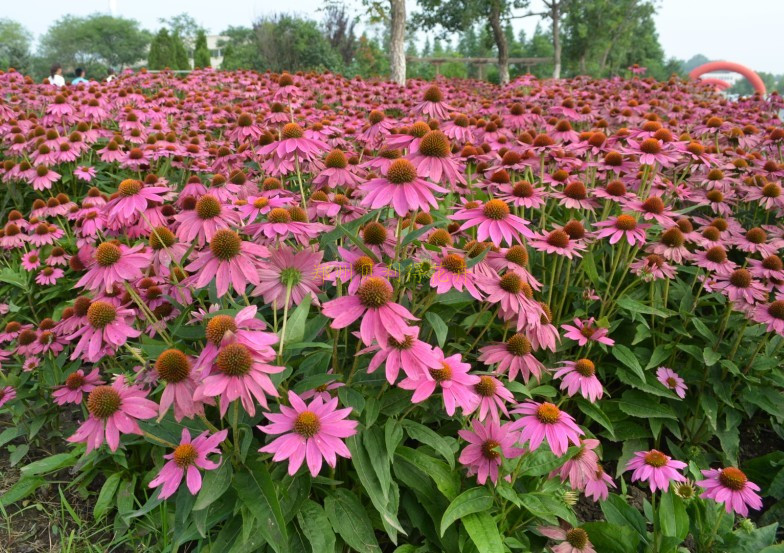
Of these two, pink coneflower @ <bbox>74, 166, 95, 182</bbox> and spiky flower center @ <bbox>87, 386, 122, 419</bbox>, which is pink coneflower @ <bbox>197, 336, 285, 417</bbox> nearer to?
spiky flower center @ <bbox>87, 386, 122, 419</bbox>

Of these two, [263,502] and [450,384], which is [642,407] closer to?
[450,384]

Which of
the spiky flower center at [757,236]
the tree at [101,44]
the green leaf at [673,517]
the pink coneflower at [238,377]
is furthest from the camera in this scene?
the tree at [101,44]

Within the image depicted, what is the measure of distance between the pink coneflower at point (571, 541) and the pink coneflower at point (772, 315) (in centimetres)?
118

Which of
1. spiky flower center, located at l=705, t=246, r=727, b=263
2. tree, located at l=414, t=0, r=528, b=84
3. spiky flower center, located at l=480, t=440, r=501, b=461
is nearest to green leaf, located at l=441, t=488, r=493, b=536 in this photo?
spiky flower center, located at l=480, t=440, r=501, b=461

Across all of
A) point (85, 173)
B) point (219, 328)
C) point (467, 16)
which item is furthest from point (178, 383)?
point (467, 16)

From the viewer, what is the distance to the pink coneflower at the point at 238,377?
3.91 ft

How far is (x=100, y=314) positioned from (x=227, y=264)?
516 millimetres

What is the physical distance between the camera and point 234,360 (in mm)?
1191

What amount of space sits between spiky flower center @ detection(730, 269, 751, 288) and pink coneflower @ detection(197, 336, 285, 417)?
2.10 metres

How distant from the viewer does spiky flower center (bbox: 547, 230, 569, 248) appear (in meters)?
2.12

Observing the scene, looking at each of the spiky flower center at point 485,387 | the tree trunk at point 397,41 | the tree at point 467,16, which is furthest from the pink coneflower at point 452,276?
the tree at point 467,16

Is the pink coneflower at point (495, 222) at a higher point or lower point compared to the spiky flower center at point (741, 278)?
higher

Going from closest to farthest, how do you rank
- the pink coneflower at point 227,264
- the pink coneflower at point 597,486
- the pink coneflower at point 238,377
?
the pink coneflower at point 238,377 → the pink coneflower at point 227,264 → the pink coneflower at point 597,486

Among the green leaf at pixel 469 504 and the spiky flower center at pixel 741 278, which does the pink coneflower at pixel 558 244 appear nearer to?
the spiky flower center at pixel 741 278
